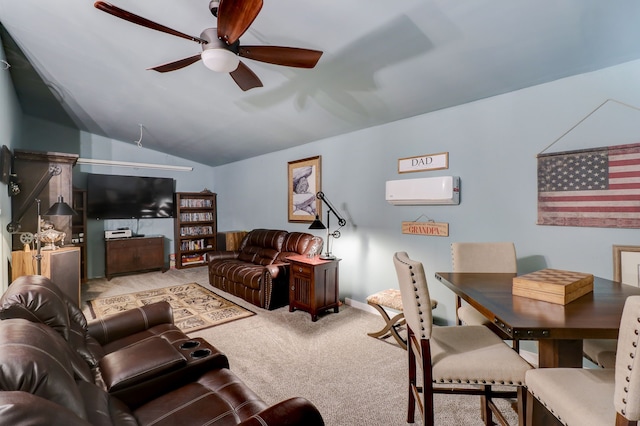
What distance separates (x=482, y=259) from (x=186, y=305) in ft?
12.0

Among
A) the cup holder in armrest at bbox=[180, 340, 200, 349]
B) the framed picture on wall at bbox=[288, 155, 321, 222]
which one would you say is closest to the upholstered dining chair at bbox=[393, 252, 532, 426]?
the cup holder in armrest at bbox=[180, 340, 200, 349]

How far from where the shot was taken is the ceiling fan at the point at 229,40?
5.17 feet

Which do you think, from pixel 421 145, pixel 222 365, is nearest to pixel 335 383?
pixel 222 365

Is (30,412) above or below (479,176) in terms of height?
below

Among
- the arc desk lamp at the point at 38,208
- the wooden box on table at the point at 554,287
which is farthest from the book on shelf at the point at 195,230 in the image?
→ the wooden box on table at the point at 554,287

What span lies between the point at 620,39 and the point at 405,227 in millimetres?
2216

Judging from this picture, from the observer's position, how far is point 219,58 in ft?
6.25

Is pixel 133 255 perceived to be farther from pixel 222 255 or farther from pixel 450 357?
pixel 450 357

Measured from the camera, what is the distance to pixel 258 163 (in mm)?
5898

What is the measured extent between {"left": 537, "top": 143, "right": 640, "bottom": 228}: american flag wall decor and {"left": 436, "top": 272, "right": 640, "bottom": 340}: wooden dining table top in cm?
58

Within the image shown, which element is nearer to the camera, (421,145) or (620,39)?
(620,39)

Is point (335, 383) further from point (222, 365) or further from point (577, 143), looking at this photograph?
point (577, 143)

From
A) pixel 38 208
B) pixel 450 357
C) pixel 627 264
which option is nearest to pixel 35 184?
pixel 38 208

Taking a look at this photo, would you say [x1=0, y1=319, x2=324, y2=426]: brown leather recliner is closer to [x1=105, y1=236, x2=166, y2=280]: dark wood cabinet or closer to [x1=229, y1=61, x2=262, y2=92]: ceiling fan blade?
[x1=229, y1=61, x2=262, y2=92]: ceiling fan blade
